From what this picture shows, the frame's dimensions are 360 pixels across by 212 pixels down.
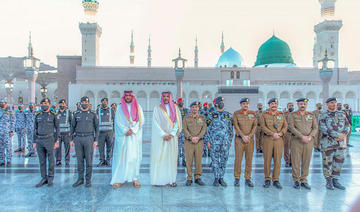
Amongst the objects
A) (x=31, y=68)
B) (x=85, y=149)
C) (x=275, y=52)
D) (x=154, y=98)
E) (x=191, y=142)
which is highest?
(x=275, y=52)

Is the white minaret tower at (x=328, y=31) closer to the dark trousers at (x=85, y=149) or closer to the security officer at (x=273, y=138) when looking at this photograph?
the security officer at (x=273, y=138)

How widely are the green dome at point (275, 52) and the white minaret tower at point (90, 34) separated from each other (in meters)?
29.3

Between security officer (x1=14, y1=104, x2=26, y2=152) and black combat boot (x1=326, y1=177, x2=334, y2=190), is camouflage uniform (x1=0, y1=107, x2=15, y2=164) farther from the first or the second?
black combat boot (x1=326, y1=177, x2=334, y2=190)

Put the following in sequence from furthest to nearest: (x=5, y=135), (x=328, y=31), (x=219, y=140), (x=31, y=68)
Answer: (x=328, y=31) → (x=31, y=68) → (x=5, y=135) → (x=219, y=140)

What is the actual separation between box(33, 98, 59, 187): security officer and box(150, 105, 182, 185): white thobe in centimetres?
173

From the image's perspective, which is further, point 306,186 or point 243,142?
point 243,142

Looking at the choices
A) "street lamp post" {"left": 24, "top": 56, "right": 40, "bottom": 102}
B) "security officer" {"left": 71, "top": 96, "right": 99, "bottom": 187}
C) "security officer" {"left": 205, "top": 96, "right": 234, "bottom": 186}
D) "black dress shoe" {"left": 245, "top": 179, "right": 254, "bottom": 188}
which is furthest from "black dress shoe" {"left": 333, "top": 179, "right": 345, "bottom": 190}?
"street lamp post" {"left": 24, "top": 56, "right": 40, "bottom": 102}

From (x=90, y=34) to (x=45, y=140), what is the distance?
38660mm

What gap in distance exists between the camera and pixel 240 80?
50.7 ft

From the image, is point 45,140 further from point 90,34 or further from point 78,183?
point 90,34

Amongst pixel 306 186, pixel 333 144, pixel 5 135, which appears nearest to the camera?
pixel 306 186

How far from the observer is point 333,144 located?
13.4ft

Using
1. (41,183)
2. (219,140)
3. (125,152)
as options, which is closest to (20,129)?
(41,183)

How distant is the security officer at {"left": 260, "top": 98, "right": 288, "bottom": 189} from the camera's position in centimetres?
407
